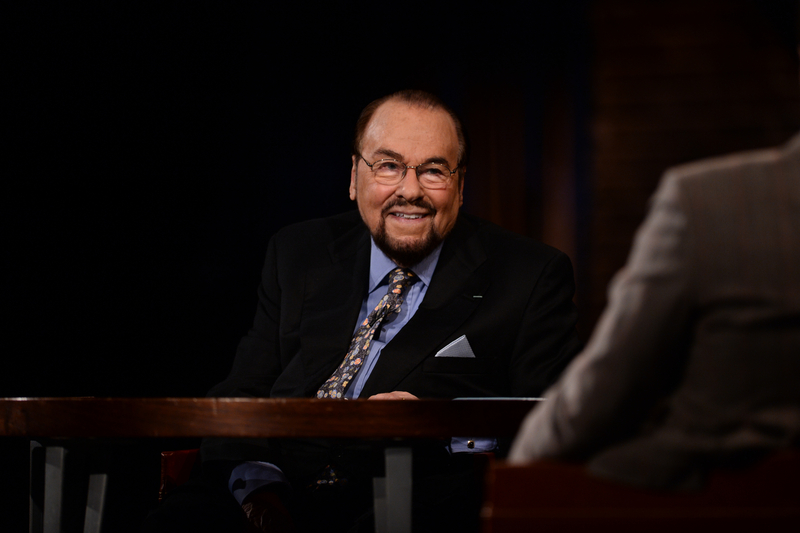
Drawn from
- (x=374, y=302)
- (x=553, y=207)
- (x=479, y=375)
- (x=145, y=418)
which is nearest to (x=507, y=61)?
(x=553, y=207)

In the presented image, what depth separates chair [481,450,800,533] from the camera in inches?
26.9

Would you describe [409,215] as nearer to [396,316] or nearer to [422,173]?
[422,173]

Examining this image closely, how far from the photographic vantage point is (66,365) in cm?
266

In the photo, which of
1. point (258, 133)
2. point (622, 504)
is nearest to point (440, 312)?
point (622, 504)

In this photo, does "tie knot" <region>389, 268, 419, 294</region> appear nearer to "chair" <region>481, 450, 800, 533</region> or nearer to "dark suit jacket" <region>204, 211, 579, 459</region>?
"dark suit jacket" <region>204, 211, 579, 459</region>

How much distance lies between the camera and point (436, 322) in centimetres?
188

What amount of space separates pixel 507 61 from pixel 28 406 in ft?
8.80

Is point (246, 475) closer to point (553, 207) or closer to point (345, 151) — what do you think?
point (345, 151)

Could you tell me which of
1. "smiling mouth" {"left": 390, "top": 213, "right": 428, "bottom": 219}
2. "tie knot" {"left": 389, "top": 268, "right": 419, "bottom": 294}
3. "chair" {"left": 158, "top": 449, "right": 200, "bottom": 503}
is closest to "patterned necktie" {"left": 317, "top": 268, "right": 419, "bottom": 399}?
"tie knot" {"left": 389, "top": 268, "right": 419, "bottom": 294}

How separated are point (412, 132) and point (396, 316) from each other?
1.91 feet

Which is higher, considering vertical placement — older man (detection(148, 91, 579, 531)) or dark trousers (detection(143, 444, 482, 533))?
older man (detection(148, 91, 579, 531))

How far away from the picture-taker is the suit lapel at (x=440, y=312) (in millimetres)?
1801

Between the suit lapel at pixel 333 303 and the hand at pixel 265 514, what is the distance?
390 millimetres

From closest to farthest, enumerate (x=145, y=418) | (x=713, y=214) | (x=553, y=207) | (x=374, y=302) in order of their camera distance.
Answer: (x=713, y=214), (x=145, y=418), (x=374, y=302), (x=553, y=207)
